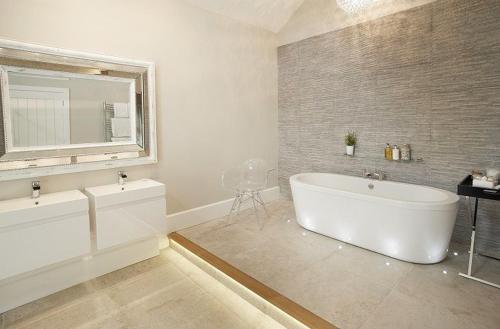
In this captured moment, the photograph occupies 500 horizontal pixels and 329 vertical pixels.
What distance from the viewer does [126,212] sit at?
2643 millimetres

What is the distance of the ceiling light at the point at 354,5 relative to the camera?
3.32m

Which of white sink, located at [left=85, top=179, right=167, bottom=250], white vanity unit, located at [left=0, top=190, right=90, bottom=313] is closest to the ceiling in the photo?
white sink, located at [left=85, top=179, right=167, bottom=250]

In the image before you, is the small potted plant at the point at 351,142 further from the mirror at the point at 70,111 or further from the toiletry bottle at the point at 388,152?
the mirror at the point at 70,111

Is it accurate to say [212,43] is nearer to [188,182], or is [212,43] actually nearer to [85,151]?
[188,182]

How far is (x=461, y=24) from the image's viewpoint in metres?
2.79

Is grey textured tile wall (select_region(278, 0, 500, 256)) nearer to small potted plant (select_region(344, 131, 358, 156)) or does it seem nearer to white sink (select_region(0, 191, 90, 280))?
small potted plant (select_region(344, 131, 358, 156))

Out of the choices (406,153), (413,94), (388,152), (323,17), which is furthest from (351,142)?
(323,17)

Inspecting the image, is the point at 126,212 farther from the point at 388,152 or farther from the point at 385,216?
the point at 388,152

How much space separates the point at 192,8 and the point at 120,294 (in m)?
3.14

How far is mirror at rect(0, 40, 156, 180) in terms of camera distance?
90.6 inches

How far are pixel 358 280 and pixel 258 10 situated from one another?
360 cm

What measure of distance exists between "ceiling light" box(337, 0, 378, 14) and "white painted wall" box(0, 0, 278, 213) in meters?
1.23

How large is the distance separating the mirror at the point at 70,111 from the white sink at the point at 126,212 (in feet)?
1.14

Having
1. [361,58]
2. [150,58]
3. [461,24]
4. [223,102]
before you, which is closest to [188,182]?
[223,102]
